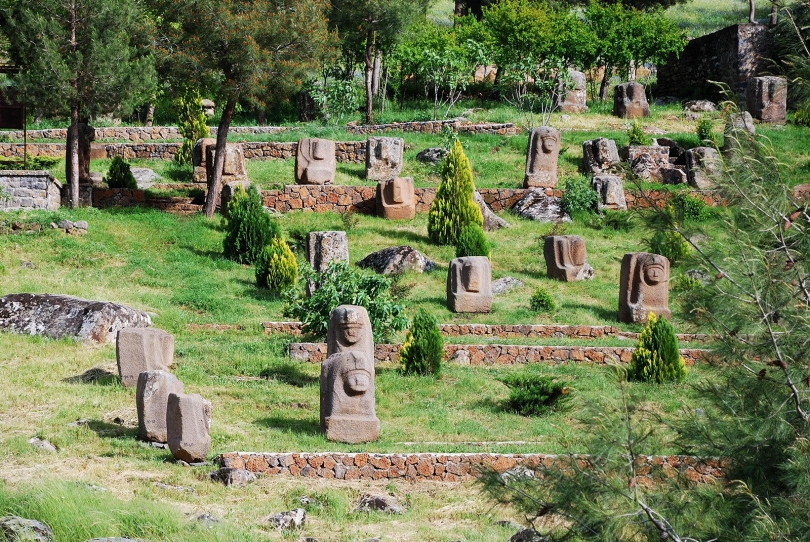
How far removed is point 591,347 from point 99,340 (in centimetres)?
709

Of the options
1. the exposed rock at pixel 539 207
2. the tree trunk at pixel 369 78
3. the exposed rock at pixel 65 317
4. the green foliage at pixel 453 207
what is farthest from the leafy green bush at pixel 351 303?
the tree trunk at pixel 369 78

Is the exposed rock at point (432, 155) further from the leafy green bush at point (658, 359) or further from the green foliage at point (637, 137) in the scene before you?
the leafy green bush at point (658, 359)

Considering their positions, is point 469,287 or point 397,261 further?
point 397,261

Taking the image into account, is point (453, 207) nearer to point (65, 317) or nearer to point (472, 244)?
point (472, 244)

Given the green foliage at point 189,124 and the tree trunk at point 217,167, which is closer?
the tree trunk at point 217,167

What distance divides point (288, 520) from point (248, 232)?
12.5 meters

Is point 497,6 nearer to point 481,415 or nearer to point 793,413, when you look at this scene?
point 481,415

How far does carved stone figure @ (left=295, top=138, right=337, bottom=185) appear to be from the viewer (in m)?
→ 27.2

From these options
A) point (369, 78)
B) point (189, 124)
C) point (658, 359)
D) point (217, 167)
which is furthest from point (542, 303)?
point (369, 78)

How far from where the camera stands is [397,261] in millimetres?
21906

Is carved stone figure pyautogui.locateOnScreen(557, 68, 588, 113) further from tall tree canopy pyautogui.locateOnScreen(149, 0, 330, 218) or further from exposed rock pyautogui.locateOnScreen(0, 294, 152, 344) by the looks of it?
exposed rock pyautogui.locateOnScreen(0, 294, 152, 344)

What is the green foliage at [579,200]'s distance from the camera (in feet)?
85.9

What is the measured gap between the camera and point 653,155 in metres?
29.5

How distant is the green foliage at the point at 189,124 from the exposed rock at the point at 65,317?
1380 centimetres
